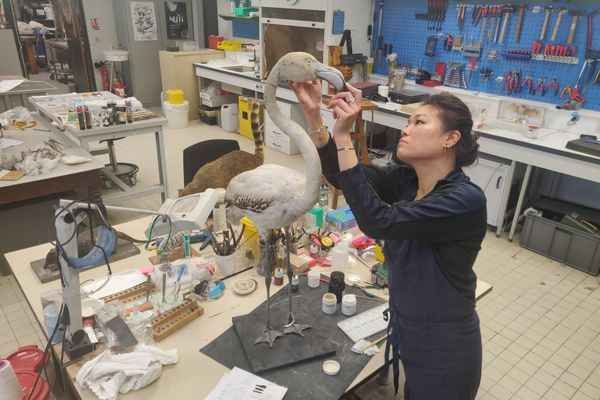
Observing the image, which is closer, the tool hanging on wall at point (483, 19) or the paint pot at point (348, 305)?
the paint pot at point (348, 305)

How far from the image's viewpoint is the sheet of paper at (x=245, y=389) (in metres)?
1.36

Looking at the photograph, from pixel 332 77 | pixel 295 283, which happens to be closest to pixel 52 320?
pixel 295 283

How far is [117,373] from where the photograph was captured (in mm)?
1379

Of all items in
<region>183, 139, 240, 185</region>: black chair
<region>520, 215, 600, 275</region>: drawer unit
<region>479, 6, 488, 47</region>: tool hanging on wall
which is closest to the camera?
<region>183, 139, 240, 185</region>: black chair

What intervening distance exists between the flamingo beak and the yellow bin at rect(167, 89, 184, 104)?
5.43 metres

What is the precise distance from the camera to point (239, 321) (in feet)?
5.51

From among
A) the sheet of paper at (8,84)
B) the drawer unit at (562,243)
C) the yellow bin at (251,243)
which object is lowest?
the drawer unit at (562,243)

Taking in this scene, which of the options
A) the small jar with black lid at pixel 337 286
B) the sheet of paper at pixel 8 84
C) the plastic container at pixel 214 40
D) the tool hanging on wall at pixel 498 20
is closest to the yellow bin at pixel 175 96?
the plastic container at pixel 214 40

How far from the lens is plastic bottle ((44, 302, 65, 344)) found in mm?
1569

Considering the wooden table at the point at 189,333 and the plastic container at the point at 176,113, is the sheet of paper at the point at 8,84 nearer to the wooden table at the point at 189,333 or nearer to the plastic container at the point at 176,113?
the plastic container at the point at 176,113

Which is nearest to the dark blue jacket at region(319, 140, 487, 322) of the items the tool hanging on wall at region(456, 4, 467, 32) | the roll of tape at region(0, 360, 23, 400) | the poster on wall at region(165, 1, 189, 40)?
the roll of tape at region(0, 360, 23, 400)

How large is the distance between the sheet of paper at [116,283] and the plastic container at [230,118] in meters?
4.56

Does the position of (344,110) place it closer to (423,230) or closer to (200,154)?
(423,230)

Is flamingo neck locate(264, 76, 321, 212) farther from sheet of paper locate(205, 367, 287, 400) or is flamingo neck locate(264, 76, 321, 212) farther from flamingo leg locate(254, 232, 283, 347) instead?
sheet of paper locate(205, 367, 287, 400)
